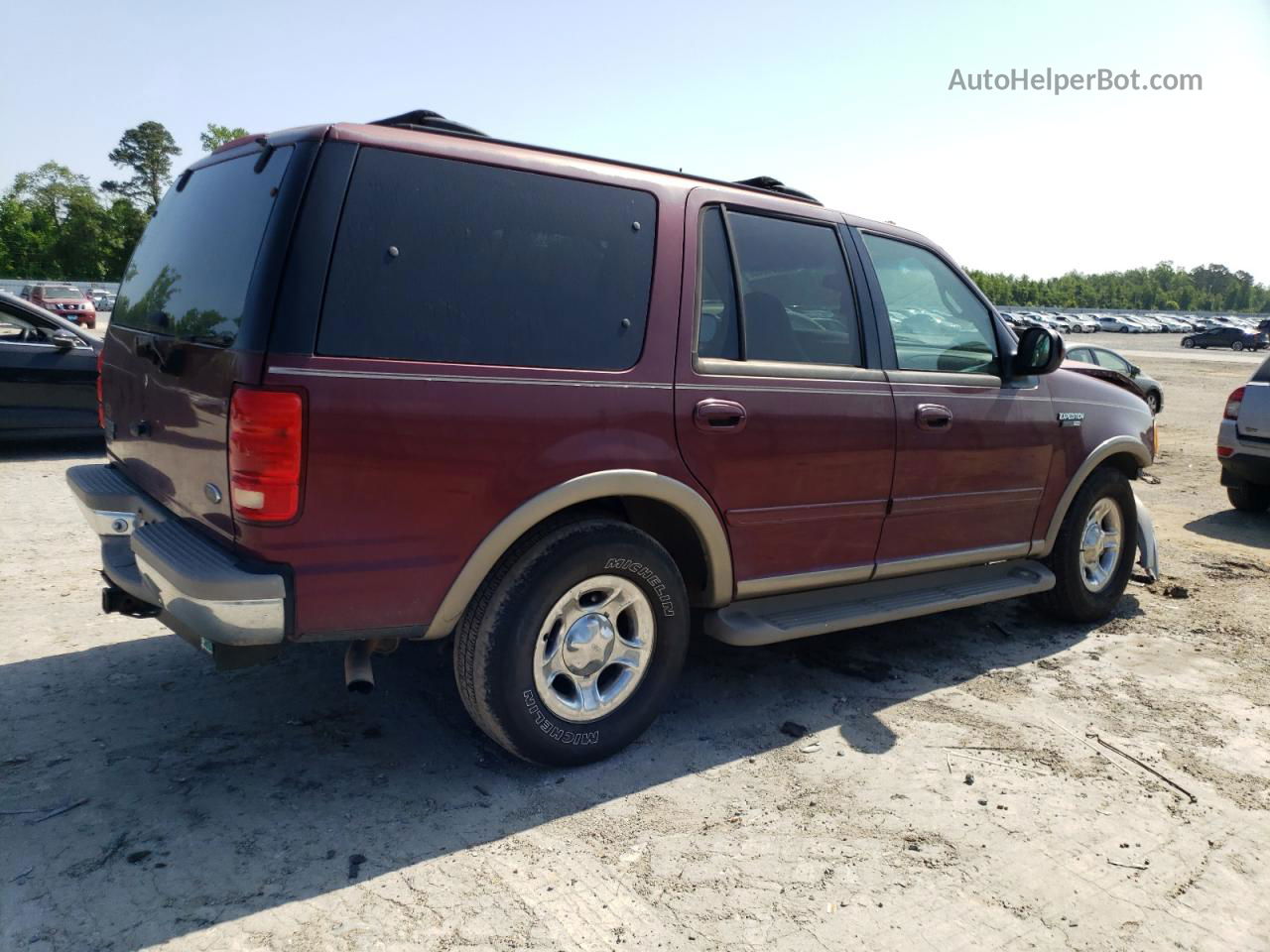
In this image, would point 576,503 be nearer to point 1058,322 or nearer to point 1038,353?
point 1038,353

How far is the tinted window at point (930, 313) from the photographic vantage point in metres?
4.32

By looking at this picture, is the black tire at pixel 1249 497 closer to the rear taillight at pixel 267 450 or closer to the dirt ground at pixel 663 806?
the dirt ground at pixel 663 806

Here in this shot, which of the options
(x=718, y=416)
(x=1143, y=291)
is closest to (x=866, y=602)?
(x=718, y=416)

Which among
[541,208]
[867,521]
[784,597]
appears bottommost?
[784,597]

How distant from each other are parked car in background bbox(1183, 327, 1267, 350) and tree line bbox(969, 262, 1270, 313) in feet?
155

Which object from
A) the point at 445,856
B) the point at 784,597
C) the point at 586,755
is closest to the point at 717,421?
the point at 784,597

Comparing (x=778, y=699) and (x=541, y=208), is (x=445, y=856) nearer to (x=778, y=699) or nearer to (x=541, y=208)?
(x=778, y=699)

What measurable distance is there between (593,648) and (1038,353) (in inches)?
107

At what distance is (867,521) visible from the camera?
→ 13.4ft

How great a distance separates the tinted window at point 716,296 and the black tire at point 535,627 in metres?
0.79

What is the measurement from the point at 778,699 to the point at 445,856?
1794 millimetres

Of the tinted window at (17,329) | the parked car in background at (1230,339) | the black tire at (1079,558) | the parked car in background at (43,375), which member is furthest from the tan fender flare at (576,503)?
the parked car in background at (1230,339)

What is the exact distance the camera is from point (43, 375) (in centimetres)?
905

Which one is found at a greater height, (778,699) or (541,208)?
(541,208)
